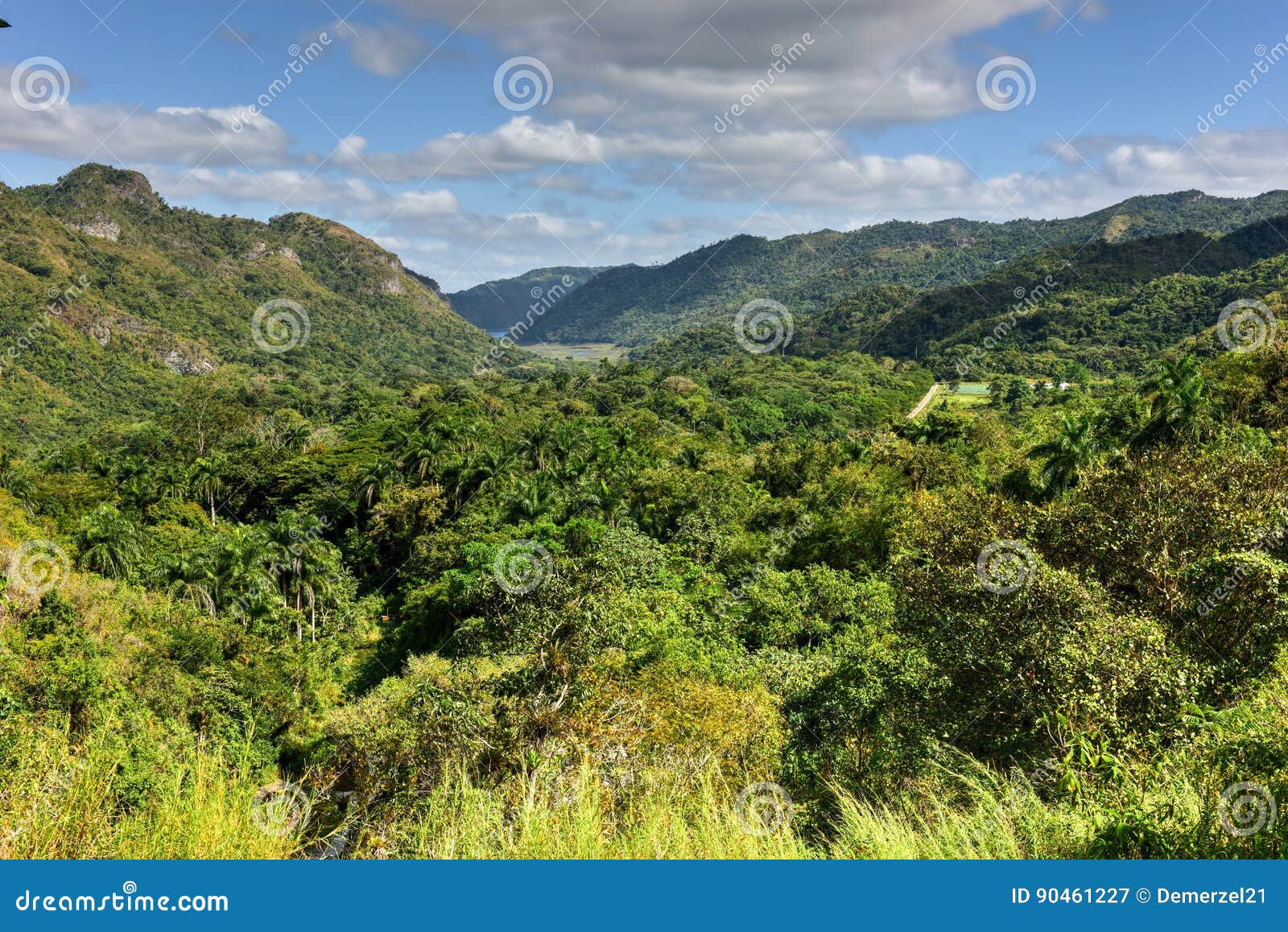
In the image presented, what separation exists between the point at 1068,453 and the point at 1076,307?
134279mm

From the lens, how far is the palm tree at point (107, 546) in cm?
3175

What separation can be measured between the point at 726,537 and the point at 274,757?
18034 mm

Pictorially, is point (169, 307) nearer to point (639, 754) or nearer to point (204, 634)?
point (204, 634)

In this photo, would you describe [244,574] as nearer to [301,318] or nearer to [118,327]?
[118,327]

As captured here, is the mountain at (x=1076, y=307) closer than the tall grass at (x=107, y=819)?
No

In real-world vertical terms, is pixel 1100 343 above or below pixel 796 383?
above

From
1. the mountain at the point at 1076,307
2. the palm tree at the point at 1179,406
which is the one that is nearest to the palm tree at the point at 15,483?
the palm tree at the point at 1179,406

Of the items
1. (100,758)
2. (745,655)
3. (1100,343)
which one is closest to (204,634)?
(745,655)

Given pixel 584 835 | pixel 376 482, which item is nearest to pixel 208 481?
pixel 376 482

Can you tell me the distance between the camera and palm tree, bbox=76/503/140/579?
31.8 m

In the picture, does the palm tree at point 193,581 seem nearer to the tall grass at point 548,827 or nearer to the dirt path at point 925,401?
the tall grass at point 548,827

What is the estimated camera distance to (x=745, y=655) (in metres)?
19.3

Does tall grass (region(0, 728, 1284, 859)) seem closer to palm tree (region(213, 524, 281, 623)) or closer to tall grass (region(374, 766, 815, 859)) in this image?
tall grass (region(374, 766, 815, 859))

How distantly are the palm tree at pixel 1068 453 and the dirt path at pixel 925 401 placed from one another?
198ft
